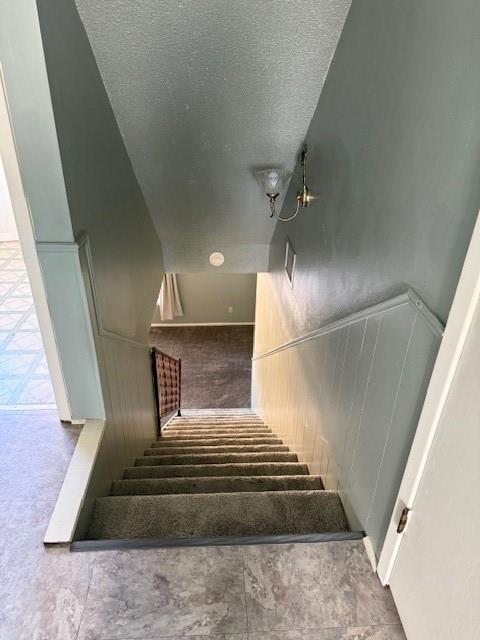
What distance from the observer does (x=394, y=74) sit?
1.22 metres

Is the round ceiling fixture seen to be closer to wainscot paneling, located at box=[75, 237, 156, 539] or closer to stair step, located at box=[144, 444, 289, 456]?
wainscot paneling, located at box=[75, 237, 156, 539]

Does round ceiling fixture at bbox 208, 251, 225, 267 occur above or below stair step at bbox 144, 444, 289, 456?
above

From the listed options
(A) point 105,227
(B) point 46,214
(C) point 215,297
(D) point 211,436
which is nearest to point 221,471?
(D) point 211,436

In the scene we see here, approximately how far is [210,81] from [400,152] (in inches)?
53.3

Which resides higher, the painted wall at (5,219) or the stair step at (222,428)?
the painted wall at (5,219)

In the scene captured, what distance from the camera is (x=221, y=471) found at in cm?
231

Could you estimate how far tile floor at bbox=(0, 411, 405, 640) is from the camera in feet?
4.01

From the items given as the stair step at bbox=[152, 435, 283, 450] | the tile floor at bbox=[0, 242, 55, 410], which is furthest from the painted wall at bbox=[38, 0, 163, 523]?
the tile floor at bbox=[0, 242, 55, 410]

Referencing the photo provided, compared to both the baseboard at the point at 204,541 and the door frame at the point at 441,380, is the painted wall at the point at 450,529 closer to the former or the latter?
the door frame at the point at 441,380

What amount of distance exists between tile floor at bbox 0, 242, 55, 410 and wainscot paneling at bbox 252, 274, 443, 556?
4.70 ft

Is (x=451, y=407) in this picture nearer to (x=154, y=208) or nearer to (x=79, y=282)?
(x=79, y=282)

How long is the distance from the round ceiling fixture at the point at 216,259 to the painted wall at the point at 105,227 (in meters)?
1.07

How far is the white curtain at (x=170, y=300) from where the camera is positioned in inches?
326

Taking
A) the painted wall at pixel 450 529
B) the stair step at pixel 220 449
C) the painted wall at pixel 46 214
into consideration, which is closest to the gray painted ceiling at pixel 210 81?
the painted wall at pixel 46 214
